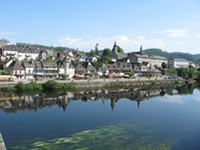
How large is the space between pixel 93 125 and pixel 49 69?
36.7 meters

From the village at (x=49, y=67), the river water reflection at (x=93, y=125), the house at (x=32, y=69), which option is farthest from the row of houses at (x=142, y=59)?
the river water reflection at (x=93, y=125)

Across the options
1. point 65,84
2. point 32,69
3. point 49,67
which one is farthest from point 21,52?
point 65,84

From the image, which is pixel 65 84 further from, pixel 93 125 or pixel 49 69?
pixel 93 125

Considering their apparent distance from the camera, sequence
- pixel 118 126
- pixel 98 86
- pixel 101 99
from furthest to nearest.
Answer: pixel 98 86 < pixel 101 99 < pixel 118 126

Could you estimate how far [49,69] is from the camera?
2122 inches

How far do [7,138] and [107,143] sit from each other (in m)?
9.56

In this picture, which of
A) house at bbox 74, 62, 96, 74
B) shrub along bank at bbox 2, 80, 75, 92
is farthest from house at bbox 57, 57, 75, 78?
shrub along bank at bbox 2, 80, 75, 92

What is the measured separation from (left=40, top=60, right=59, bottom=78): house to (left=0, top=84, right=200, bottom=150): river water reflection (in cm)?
2074

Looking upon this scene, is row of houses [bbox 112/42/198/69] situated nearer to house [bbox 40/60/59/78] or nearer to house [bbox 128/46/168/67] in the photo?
house [bbox 128/46/168/67]

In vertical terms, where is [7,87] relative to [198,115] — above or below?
above

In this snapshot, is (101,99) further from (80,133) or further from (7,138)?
(7,138)

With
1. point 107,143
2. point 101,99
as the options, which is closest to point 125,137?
point 107,143

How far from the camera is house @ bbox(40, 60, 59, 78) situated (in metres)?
53.4

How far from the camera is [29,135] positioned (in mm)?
17844
